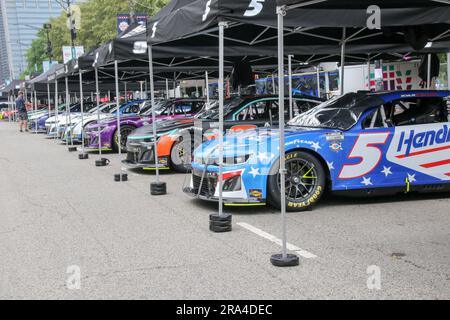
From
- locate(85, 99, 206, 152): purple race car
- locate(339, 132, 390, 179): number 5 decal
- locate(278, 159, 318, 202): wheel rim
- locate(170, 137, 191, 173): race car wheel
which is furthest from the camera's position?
locate(85, 99, 206, 152): purple race car

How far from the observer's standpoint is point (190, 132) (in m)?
11.2

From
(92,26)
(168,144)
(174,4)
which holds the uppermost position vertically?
(92,26)

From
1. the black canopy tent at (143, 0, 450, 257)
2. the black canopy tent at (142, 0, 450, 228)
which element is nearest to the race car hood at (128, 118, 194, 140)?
the black canopy tent at (142, 0, 450, 228)

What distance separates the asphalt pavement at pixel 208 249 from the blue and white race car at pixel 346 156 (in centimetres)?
30

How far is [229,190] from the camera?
6914mm

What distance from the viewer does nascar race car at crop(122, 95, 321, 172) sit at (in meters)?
10.7

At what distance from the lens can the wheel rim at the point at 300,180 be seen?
702 cm

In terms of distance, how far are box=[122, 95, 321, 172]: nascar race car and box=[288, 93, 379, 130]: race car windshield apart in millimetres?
2491

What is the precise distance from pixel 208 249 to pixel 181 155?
19.3 feet

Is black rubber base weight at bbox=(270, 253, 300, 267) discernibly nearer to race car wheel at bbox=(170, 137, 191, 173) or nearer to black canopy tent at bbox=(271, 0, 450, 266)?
black canopy tent at bbox=(271, 0, 450, 266)

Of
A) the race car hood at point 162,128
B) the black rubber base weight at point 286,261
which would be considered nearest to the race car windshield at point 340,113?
the black rubber base weight at point 286,261

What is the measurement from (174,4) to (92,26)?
46.0 metres

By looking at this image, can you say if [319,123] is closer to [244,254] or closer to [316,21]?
[316,21]

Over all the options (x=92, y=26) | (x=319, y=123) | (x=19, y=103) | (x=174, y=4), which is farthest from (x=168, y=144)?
(x=92, y=26)
